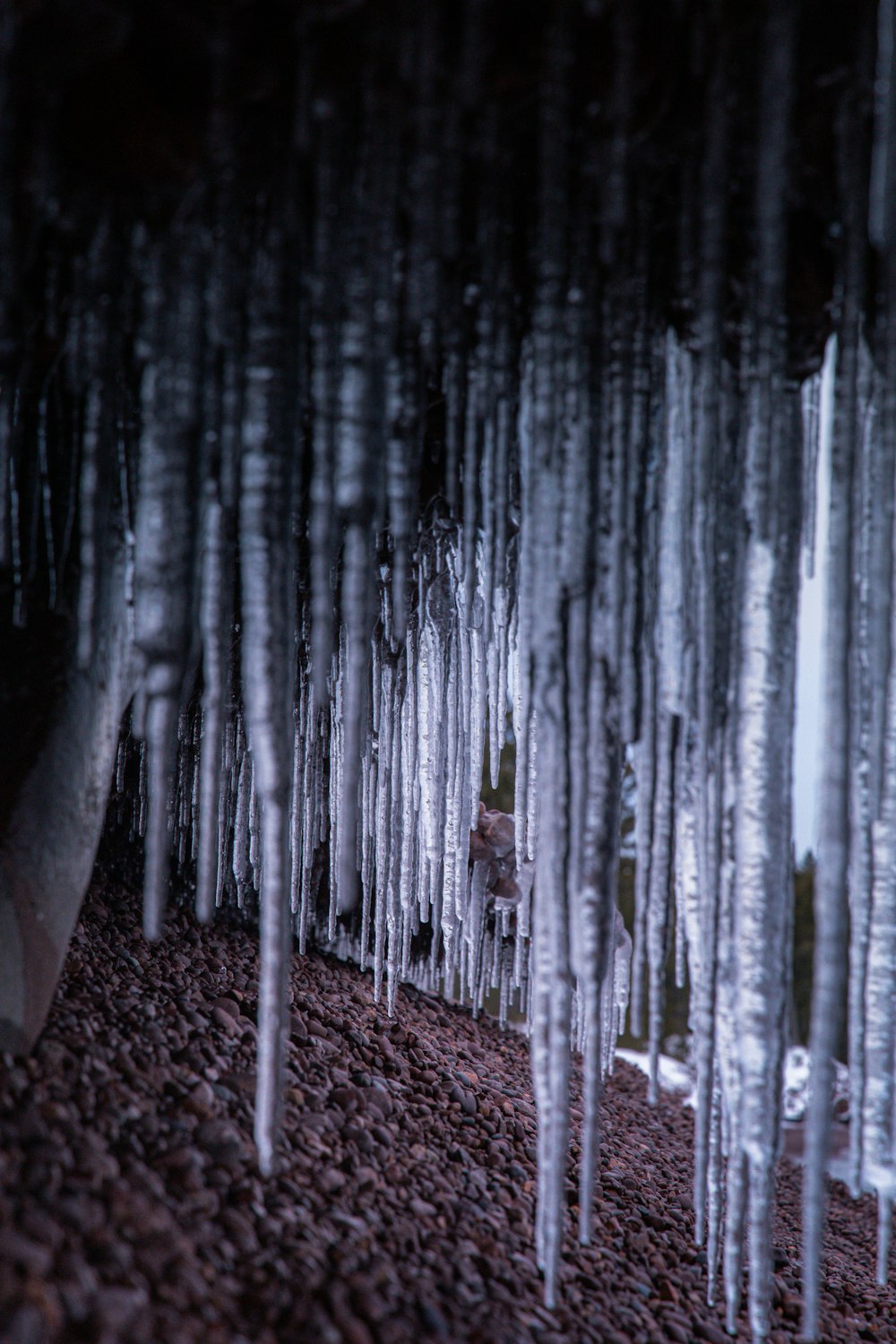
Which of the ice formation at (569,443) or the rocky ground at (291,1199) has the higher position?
the ice formation at (569,443)

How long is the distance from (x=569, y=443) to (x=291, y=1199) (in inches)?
85.3

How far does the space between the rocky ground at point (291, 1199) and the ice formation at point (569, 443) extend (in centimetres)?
24

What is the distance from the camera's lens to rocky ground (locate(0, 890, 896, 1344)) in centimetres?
181

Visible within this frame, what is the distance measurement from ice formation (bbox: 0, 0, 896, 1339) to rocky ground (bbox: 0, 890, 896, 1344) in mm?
236

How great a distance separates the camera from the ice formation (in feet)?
6.09

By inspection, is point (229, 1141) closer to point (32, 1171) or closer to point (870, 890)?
point (32, 1171)

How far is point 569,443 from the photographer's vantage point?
7.29 feet

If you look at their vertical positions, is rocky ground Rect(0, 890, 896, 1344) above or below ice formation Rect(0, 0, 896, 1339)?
below

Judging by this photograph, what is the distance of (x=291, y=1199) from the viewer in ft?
7.55

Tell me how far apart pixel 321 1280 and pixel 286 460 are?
6.55 ft

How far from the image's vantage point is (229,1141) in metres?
2.36

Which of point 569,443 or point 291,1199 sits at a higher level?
point 569,443

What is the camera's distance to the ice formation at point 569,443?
186cm

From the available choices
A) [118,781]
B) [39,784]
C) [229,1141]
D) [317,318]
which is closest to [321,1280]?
[229,1141]
